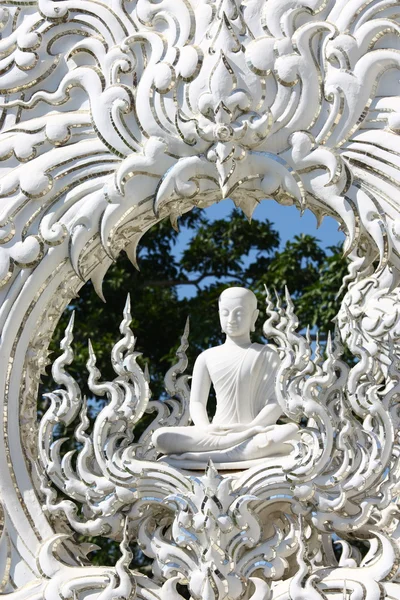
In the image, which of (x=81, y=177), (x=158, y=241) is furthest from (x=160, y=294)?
(x=81, y=177)

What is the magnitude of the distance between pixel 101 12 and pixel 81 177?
3.01ft

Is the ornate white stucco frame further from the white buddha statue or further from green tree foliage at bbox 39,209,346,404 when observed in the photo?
green tree foliage at bbox 39,209,346,404

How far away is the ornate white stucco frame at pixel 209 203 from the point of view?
7.43m

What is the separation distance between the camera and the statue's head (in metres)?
7.89

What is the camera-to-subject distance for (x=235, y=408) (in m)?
7.80

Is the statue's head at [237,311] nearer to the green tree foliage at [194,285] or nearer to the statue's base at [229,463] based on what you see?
the statue's base at [229,463]

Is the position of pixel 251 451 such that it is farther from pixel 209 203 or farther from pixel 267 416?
pixel 209 203

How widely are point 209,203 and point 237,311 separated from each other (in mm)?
709

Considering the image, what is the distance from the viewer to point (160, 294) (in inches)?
489

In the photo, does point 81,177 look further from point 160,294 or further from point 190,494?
point 160,294

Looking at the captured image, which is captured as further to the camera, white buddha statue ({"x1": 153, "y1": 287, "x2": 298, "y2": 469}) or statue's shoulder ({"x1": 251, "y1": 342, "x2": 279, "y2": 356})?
statue's shoulder ({"x1": 251, "y1": 342, "x2": 279, "y2": 356})

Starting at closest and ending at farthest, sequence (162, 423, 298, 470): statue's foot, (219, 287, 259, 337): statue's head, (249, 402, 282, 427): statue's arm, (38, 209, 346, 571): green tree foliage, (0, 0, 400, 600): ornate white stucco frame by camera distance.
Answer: (0, 0, 400, 600): ornate white stucco frame → (162, 423, 298, 470): statue's foot → (249, 402, 282, 427): statue's arm → (219, 287, 259, 337): statue's head → (38, 209, 346, 571): green tree foliage

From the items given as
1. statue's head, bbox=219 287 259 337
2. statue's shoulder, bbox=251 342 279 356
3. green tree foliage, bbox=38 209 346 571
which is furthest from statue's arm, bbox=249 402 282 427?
green tree foliage, bbox=38 209 346 571

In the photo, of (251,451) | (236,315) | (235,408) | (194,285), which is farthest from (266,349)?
(194,285)
